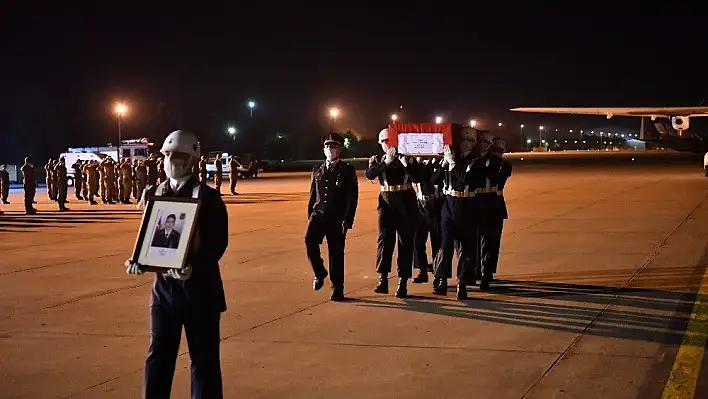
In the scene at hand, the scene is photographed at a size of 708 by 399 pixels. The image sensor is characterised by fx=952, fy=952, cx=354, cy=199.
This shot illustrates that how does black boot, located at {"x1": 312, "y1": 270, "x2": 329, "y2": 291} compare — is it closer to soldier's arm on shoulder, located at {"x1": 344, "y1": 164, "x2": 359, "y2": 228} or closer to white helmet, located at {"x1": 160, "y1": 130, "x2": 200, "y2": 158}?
soldier's arm on shoulder, located at {"x1": 344, "y1": 164, "x2": 359, "y2": 228}

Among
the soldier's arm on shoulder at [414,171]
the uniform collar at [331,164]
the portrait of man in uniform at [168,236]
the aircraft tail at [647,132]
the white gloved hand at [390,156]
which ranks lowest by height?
the portrait of man in uniform at [168,236]

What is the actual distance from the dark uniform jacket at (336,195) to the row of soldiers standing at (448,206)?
0.33 m

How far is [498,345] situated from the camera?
786 cm

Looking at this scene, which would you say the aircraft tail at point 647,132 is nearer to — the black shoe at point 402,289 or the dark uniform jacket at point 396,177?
the dark uniform jacket at point 396,177

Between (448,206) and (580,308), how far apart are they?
175 centimetres

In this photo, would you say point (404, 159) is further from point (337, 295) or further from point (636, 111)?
point (636, 111)

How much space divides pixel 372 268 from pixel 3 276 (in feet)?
16.0

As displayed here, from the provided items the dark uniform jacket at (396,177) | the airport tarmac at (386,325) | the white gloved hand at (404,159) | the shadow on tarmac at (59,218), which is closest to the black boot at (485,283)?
the airport tarmac at (386,325)

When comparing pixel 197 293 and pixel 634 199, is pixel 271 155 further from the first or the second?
pixel 197 293

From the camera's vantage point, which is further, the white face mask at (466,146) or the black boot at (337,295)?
the white face mask at (466,146)

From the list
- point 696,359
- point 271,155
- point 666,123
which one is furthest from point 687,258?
point 271,155

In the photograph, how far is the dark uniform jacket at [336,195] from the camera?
10.2 metres

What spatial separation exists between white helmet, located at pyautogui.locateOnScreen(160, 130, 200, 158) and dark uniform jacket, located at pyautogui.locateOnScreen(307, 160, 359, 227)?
4759mm

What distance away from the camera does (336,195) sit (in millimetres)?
10195
